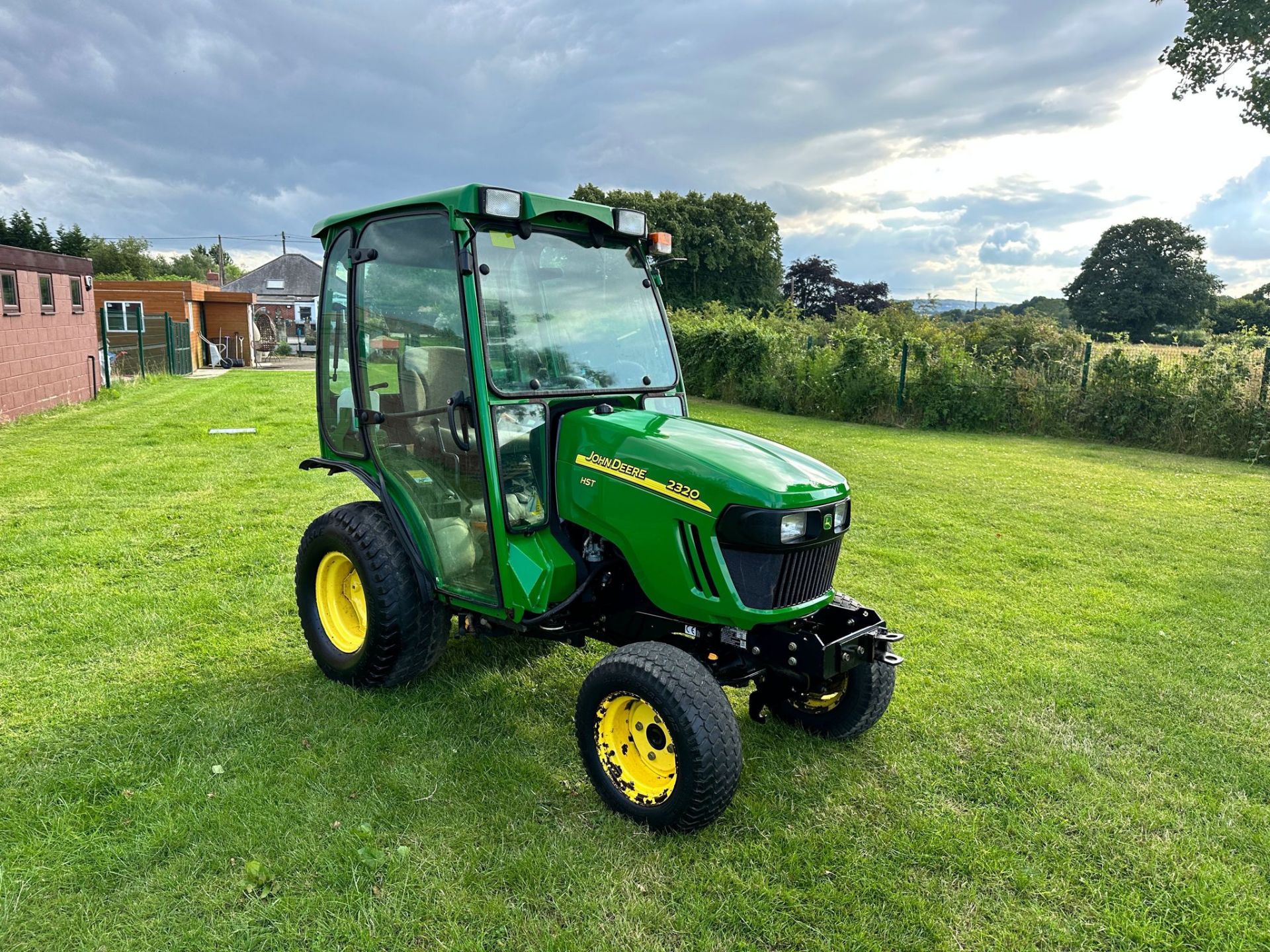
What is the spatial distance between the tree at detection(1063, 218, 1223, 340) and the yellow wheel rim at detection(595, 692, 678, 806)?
43.6 m

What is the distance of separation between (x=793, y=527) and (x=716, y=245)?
38.2 meters

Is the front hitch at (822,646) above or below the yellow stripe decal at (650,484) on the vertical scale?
below

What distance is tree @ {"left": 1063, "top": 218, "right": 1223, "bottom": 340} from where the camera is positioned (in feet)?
132

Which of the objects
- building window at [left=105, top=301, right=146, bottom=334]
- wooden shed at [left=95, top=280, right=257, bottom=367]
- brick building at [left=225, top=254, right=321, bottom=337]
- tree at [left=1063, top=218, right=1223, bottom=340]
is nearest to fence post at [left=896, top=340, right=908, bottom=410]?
building window at [left=105, top=301, right=146, bottom=334]

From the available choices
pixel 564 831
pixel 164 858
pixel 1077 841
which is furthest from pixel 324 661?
pixel 1077 841

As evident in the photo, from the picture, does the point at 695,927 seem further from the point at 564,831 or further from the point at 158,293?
the point at 158,293

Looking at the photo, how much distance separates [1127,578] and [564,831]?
16.3ft

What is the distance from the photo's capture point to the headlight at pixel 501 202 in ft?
10.2

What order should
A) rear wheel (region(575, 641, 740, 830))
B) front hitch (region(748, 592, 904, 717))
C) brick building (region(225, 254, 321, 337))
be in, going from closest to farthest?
rear wheel (region(575, 641, 740, 830))
front hitch (region(748, 592, 904, 717))
brick building (region(225, 254, 321, 337))

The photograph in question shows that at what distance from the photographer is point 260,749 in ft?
11.0

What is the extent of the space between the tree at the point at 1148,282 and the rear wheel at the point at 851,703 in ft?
140

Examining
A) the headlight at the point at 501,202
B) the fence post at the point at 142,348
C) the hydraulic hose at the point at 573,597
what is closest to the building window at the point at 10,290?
the fence post at the point at 142,348

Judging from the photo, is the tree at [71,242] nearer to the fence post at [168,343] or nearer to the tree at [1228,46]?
the fence post at [168,343]

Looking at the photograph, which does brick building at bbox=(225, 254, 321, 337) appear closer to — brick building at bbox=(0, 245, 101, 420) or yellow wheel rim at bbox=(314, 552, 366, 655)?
brick building at bbox=(0, 245, 101, 420)
